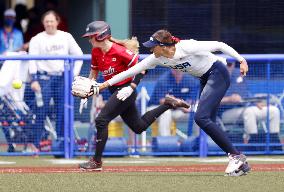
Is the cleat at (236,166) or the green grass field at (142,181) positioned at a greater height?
the cleat at (236,166)

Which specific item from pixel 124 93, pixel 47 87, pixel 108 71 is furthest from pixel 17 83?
pixel 124 93

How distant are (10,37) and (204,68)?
5925 millimetres

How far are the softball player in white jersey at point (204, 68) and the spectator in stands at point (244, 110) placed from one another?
3.38m

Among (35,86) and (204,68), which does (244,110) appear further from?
(204,68)

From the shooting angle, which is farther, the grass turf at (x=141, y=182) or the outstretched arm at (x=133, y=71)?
the outstretched arm at (x=133, y=71)

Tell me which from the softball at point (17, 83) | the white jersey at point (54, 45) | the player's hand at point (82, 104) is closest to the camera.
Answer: the player's hand at point (82, 104)

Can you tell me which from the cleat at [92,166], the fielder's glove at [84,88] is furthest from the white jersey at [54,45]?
the fielder's glove at [84,88]

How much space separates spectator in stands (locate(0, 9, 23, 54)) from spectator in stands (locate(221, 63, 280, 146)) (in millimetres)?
3758

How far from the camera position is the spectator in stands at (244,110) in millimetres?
15086

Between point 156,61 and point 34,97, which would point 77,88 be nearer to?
point 156,61

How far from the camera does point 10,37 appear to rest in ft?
55.2

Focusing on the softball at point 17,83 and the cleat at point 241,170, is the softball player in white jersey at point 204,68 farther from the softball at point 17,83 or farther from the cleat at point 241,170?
the softball at point 17,83

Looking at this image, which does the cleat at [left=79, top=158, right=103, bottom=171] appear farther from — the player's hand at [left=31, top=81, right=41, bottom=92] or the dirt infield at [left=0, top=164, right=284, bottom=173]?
the player's hand at [left=31, top=81, right=41, bottom=92]

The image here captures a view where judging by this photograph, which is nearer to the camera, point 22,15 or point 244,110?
point 244,110
